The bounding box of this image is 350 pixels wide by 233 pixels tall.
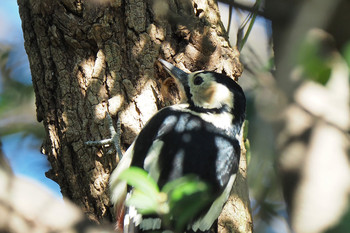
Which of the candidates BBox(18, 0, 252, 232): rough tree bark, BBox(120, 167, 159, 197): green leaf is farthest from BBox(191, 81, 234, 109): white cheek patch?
BBox(120, 167, 159, 197): green leaf

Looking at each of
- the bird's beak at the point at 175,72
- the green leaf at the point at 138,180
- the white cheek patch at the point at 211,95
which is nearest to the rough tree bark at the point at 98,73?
the bird's beak at the point at 175,72

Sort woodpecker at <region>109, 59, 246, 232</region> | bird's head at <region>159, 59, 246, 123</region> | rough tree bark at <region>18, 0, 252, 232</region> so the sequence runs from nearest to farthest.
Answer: woodpecker at <region>109, 59, 246, 232</region>
rough tree bark at <region>18, 0, 252, 232</region>
bird's head at <region>159, 59, 246, 123</region>

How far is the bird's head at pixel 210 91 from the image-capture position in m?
2.64

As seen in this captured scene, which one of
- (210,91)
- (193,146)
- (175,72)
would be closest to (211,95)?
(210,91)

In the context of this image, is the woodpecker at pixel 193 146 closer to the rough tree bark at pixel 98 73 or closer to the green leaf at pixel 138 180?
the rough tree bark at pixel 98 73

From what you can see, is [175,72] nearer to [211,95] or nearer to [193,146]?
[211,95]

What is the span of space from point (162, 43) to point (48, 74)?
0.56 metres

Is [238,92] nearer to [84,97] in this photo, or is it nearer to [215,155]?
[215,155]

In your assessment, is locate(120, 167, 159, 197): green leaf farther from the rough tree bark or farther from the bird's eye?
the bird's eye

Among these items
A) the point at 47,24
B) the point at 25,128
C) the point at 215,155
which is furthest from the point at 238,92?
the point at 25,128

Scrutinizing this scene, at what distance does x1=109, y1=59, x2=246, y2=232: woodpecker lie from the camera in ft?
7.55

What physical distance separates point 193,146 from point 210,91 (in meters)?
0.47

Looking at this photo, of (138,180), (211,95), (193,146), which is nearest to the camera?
(138,180)

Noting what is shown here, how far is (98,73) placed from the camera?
258cm
